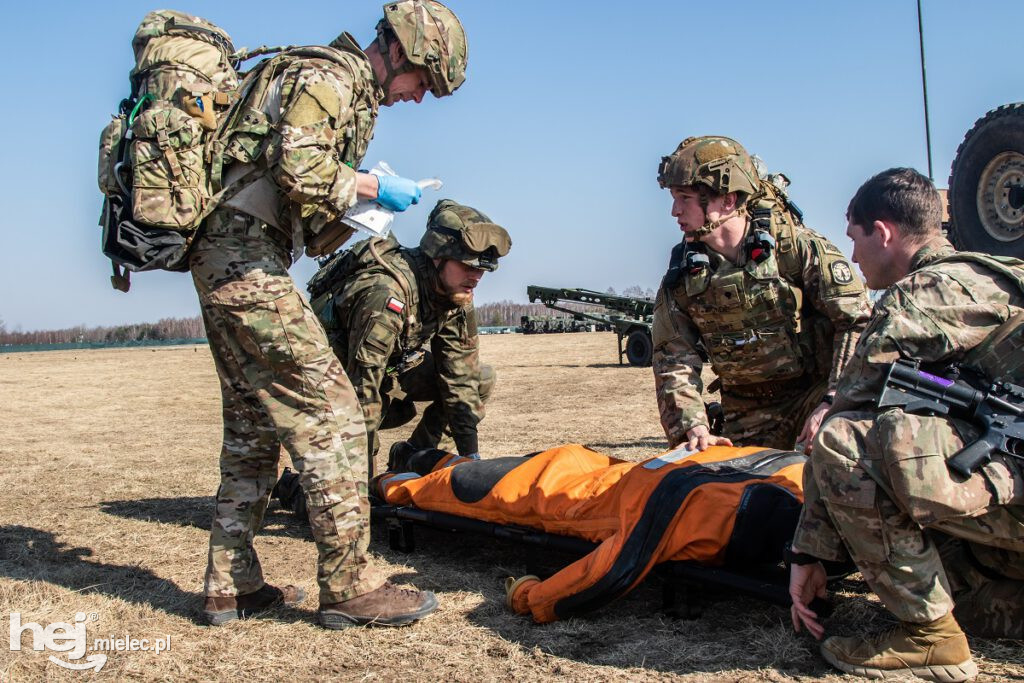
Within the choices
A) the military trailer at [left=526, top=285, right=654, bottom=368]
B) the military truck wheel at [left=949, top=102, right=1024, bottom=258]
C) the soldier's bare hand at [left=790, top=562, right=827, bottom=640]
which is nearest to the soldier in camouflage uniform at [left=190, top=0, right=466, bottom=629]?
the soldier's bare hand at [left=790, top=562, right=827, bottom=640]

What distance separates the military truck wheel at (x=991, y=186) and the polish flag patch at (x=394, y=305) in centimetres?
442

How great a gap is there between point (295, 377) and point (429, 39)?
53.6 inches

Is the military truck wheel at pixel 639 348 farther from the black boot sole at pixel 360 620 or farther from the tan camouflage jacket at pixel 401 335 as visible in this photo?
the black boot sole at pixel 360 620

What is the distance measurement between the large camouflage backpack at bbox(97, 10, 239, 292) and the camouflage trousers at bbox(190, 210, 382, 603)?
142mm

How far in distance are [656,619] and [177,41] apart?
2679 millimetres

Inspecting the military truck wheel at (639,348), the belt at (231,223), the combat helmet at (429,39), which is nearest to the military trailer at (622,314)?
the military truck wheel at (639,348)

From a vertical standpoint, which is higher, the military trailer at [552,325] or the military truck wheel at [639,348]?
the military trailer at [552,325]

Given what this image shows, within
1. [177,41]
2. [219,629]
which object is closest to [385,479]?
[219,629]

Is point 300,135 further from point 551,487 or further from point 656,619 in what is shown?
point 656,619

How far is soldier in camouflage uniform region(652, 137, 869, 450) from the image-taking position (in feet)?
13.4

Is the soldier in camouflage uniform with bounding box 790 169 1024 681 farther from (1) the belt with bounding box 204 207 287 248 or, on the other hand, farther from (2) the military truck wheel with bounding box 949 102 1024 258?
(2) the military truck wheel with bounding box 949 102 1024 258

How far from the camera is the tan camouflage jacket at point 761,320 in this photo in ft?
13.5

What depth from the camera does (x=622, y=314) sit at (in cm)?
1947

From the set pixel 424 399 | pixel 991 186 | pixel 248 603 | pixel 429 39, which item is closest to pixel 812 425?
pixel 429 39
